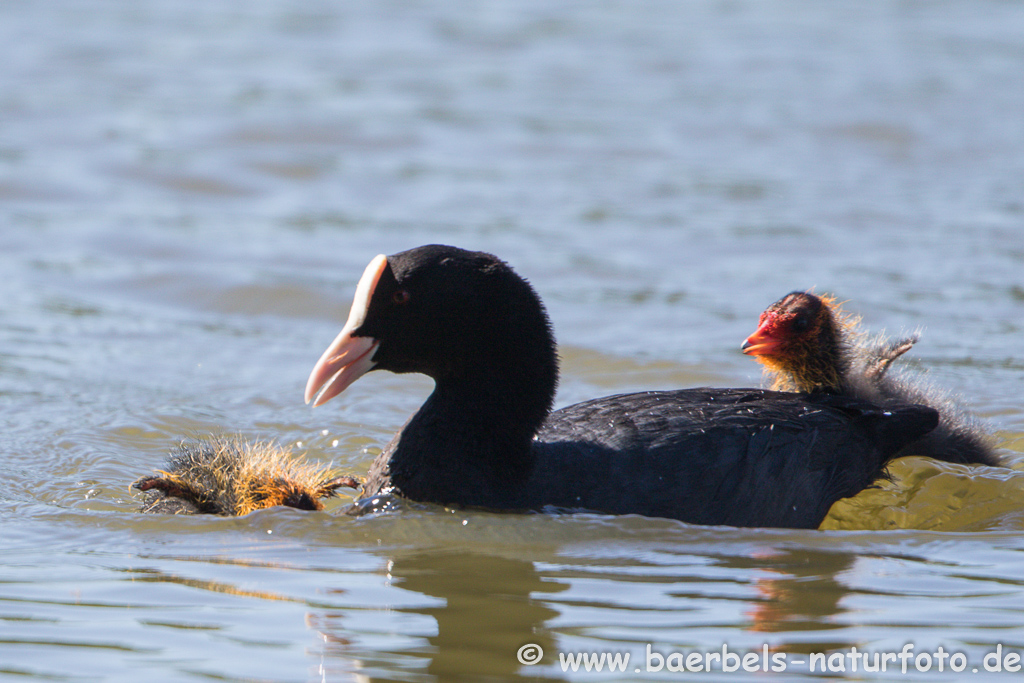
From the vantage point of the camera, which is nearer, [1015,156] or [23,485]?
[23,485]

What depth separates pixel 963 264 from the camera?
992 cm

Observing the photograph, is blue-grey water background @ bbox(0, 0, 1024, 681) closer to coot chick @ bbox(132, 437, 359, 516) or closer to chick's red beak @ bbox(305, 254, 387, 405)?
coot chick @ bbox(132, 437, 359, 516)

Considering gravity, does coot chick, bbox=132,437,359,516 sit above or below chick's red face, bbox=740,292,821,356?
below

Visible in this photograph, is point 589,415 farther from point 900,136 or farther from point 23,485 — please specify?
point 900,136

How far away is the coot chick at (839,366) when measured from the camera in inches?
219

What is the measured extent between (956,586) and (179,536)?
262 cm

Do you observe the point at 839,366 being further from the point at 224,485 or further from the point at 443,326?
the point at 224,485

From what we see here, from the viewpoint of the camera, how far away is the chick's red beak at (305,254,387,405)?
476 centimetres

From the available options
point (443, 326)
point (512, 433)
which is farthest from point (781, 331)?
point (443, 326)

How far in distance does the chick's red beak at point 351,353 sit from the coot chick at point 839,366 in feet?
5.47

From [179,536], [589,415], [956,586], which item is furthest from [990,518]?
[179,536]

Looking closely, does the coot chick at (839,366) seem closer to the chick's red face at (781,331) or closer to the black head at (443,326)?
the chick's red face at (781,331)

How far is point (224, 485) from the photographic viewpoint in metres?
5.01

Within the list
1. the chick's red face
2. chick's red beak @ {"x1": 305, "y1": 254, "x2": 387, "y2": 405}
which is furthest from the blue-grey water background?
the chick's red face
